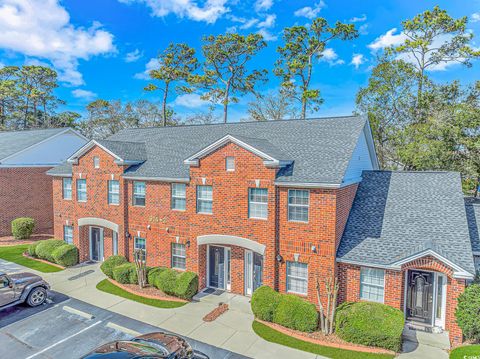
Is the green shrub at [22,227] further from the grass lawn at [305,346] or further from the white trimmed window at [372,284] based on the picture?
the white trimmed window at [372,284]

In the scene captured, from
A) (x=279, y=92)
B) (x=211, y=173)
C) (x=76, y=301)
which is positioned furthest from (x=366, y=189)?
(x=279, y=92)

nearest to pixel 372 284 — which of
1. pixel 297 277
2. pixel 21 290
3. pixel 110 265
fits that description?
pixel 297 277

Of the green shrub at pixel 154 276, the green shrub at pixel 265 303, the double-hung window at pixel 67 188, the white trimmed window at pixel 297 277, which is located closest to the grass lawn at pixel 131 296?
the green shrub at pixel 154 276

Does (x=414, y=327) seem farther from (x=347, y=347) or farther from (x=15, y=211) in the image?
(x=15, y=211)

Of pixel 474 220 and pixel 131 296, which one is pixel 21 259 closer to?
pixel 131 296

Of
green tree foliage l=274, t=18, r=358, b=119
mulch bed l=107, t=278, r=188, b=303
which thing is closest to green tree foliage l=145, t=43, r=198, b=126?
green tree foliage l=274, t=18, r=358, b=119
